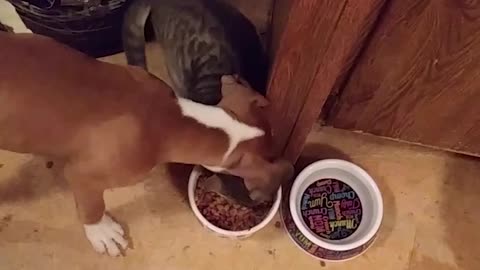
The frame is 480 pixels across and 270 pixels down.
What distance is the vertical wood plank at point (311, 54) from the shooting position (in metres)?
1.03

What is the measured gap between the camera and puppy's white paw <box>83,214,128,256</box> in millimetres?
1438

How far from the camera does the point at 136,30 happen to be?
142 centimetres

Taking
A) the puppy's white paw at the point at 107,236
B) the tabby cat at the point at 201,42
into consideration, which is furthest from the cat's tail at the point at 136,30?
the puppy's white paw at the point at 107,236

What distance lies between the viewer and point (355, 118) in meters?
1.43

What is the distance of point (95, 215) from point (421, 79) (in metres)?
0.56

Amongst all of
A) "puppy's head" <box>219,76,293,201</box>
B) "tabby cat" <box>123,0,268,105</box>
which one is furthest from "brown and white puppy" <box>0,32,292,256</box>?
"tabby cat" <box>123,0,268,105</box>

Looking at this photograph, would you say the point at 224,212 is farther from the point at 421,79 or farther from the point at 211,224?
the point at 421,79

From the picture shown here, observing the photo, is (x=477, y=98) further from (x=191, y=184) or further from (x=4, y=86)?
(x=4, y=86)

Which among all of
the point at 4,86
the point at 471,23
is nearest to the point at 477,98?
the point at 471,23

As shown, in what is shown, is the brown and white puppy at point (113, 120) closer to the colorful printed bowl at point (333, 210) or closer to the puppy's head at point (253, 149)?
the puppy's head at point (253, 149)

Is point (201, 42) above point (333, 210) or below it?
above

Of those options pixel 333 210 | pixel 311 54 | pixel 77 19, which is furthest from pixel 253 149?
pixel 77 19

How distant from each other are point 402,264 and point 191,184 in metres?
0.40

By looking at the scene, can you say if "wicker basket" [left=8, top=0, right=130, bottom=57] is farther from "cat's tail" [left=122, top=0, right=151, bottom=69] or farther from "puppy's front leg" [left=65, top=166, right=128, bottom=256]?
"puppy's front leg" [left=65, top=166, right=128, bottom=256]
